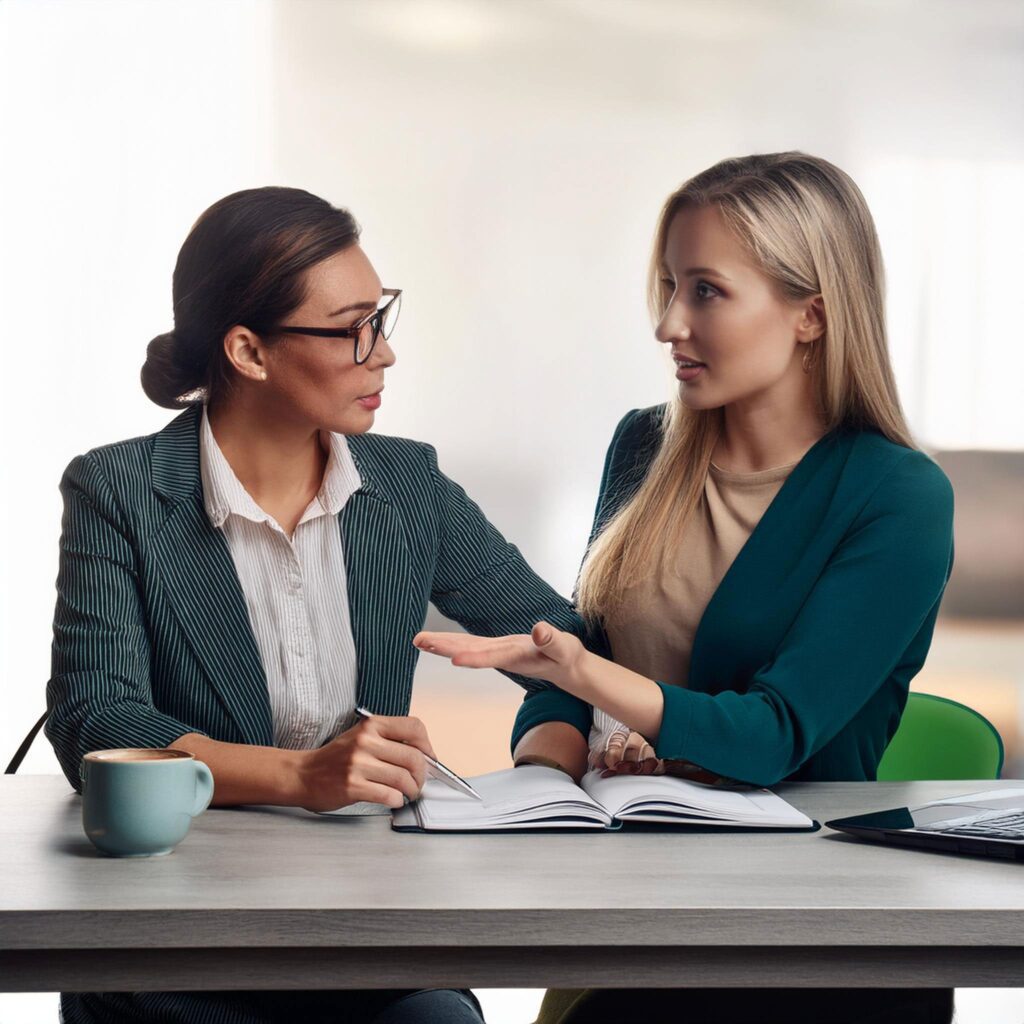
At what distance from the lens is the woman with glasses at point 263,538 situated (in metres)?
1.49

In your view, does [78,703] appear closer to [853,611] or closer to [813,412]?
[853,611]

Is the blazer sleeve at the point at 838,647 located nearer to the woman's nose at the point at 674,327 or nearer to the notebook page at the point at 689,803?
the notebook page at the point at 689,803

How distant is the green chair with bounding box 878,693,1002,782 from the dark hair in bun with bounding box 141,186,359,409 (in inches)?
43.3

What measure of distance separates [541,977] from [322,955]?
0.58ft

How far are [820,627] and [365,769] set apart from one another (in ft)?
1.93

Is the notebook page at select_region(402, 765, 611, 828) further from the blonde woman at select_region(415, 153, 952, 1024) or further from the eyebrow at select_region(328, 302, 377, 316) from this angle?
the eyebrow at select_region(328, 302, 377, 316)

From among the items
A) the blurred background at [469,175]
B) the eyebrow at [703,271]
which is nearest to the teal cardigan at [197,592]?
the eyebrow at [703,271]

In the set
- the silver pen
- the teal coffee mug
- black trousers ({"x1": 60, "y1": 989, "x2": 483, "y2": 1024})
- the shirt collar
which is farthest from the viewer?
the shirt collar

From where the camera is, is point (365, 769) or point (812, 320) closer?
point (365, 769)

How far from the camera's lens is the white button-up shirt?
63.7 inches

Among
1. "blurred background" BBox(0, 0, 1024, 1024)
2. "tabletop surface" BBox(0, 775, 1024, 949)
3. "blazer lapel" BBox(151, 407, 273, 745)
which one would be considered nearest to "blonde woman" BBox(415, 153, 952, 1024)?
"tabletop surface" BBox(0, 775, 1024, 949)

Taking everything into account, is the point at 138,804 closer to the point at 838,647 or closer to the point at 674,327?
the point at 838,647

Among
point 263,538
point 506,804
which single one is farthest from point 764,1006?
point 263,538

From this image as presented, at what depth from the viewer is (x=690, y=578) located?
1777mm
